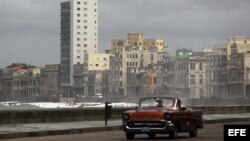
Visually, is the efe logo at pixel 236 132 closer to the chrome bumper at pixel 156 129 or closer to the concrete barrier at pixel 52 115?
the chrome bumper at pixel 156 129

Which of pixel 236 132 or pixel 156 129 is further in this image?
pixel 156 129

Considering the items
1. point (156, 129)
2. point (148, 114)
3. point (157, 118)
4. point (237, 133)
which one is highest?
point (237, 133)

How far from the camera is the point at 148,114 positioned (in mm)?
24062

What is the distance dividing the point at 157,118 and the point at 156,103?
0.92 metres

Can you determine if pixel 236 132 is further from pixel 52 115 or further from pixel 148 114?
pixel 52 115

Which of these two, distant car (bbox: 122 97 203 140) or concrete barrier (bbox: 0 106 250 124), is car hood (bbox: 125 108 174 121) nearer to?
distant car (bbox: 122 97 203 140)

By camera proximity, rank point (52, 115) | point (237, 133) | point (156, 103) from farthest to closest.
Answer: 1. point (52, 115)
2. point (156, 103)
3. point (237, 133)

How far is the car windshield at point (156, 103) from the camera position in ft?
81.5

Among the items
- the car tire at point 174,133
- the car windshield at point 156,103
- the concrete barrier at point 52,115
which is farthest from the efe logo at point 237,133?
the concrete barrier at point 52,115

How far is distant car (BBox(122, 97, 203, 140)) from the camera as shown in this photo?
78.9 feet

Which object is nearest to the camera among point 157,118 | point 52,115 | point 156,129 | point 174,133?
point 157,118

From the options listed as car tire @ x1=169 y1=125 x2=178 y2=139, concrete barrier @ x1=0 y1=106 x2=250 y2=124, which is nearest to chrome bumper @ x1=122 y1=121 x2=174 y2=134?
car tire @ x1=169 y1=125 x2=178 y2=139

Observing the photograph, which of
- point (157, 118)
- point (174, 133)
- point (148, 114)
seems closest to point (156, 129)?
point (157, 118)

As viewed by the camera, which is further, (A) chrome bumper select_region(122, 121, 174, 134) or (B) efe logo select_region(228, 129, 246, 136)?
(A) chrome bumper select_region(122, 121, 174, 134)
